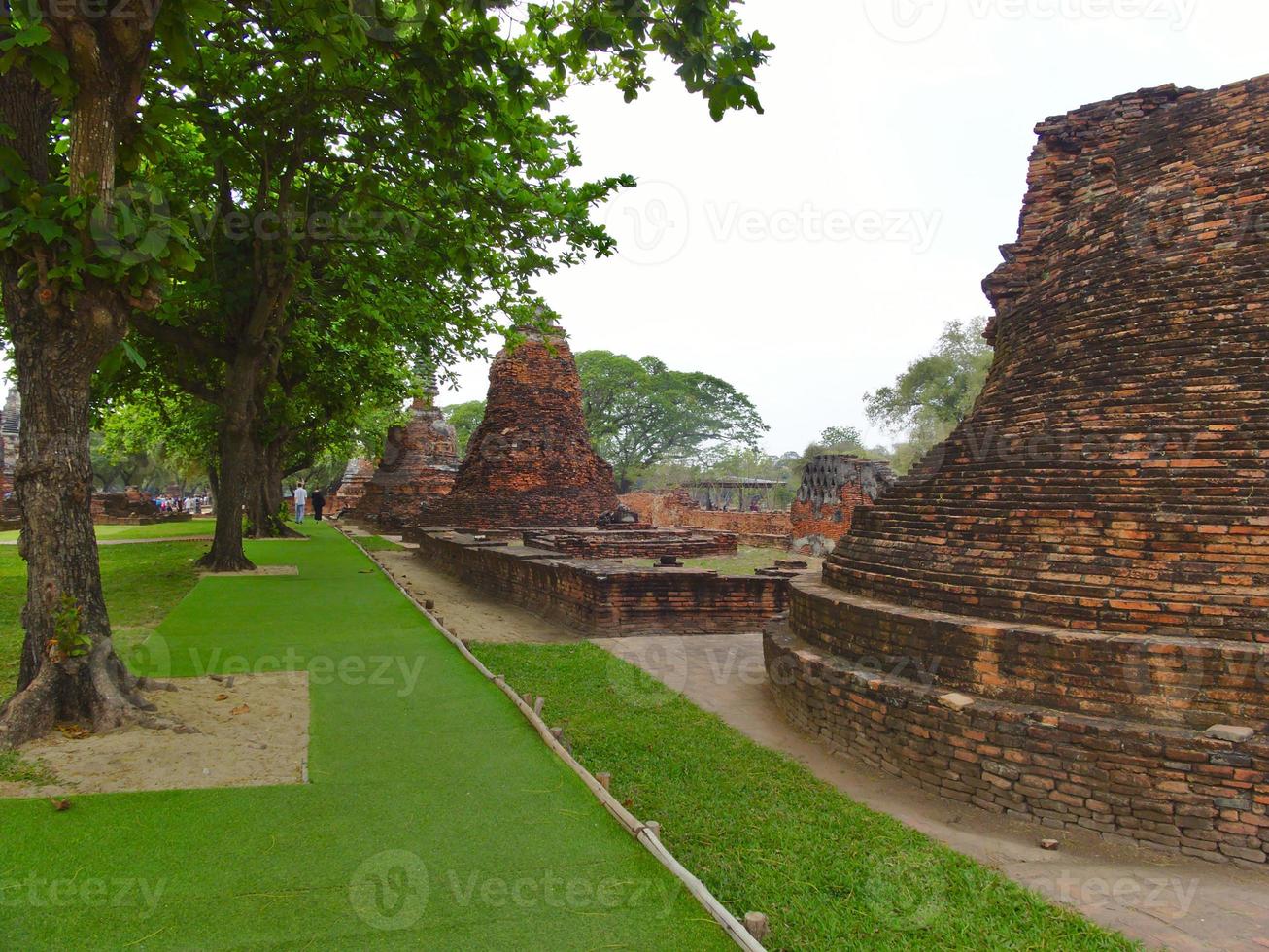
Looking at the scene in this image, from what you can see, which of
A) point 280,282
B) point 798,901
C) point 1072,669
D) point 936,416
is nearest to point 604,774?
point 798,901

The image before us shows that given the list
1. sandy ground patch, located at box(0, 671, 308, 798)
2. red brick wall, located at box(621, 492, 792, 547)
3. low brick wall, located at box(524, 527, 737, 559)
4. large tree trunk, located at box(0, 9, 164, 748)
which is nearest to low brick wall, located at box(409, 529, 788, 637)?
low brick wall, located at box(524, 527, 737, 559)

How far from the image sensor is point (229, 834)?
319cm

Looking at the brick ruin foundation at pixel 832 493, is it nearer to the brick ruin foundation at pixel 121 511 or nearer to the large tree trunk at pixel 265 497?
the large tree trunk at pixel 265 497

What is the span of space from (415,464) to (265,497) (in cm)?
522

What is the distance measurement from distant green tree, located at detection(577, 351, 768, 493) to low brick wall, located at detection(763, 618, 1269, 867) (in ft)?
113

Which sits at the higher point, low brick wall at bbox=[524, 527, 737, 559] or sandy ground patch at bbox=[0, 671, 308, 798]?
low brick wall at bbox=[524, 527, 737, 559]

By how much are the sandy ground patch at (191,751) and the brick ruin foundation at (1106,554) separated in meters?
3.19

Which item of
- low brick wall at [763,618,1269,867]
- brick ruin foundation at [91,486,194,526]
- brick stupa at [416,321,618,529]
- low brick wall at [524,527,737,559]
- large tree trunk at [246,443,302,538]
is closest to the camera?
low brick wall at [763,618,1269,867]

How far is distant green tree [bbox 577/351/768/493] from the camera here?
39.5 m

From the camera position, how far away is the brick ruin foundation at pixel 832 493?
19.4 meters

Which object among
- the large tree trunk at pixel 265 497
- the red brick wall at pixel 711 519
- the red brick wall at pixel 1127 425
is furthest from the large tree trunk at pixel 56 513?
the red brick wall at pixel 711 519

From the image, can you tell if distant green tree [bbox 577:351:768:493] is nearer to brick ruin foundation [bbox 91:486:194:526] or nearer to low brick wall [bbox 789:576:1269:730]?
brick ruin foundation [bbox 91:486:194:526]

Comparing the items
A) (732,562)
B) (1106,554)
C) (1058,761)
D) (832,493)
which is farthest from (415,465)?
(1058,761)

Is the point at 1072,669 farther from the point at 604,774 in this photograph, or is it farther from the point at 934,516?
the point at 604,774
